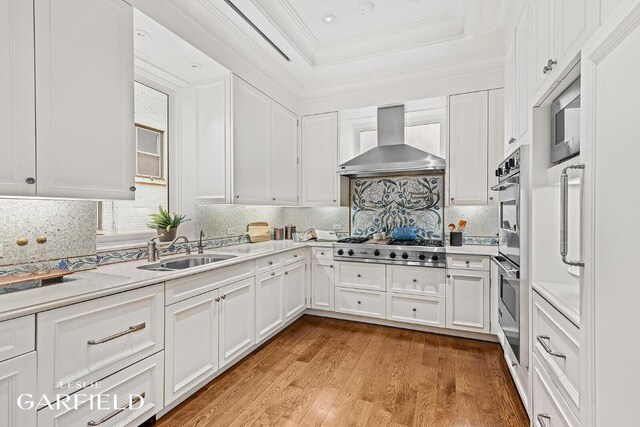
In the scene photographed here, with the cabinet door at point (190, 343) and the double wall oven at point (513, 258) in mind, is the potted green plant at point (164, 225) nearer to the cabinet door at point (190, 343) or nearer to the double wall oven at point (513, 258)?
the cabinet door at point (190, 343)

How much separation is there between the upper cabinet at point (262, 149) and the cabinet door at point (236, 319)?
0.87 m

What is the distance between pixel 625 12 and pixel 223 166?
268cm

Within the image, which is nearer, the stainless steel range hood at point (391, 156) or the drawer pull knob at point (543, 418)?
the drawer pull knob at point (543, 418)

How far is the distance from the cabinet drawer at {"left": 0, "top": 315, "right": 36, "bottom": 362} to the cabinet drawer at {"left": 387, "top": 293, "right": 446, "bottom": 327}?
2828 mm

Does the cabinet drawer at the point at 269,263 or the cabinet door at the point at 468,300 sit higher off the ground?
the cabinet drawer at the point at 269,263

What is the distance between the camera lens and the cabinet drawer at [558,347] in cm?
115

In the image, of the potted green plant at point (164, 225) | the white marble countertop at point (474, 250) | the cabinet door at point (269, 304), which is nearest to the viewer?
the potted green plant at point (164, 225)

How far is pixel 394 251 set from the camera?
3234 millimetres

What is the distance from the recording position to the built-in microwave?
1277 millimetres

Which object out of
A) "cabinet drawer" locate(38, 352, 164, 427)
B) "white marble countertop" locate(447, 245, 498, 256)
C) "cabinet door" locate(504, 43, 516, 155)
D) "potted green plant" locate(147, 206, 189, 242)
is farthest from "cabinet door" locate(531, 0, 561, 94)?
"potted green plant" locate(147, 206, 189, 242)

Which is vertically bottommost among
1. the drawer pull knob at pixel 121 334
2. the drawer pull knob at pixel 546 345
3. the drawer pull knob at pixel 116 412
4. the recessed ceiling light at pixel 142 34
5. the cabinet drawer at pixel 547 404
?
the drawer pull knob at pixel 116 412

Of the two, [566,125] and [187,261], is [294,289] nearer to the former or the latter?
[187,261]

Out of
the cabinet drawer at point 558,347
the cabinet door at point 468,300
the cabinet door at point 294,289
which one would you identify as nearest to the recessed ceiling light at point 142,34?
the cabinet door at point 294,289

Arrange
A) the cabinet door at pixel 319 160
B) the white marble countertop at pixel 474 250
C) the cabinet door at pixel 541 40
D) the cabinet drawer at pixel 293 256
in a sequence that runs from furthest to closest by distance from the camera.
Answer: the cabinet door at pixel 319 160, the cabinet drawer at pixel 293 256, the white marble countertop at pixel 474 250, the cabinet door at pixel 541 40
